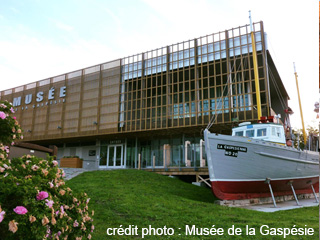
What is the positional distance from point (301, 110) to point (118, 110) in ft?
52.9

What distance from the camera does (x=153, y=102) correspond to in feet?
82.0

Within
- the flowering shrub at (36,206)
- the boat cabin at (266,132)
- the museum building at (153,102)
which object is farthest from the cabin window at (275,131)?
the flowering shrub at (36,206)

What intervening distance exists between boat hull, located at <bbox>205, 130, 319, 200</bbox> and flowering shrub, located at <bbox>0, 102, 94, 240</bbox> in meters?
9.45

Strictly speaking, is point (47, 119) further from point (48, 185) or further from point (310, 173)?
point (48, 185)

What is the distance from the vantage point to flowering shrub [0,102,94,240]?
9.07 feet

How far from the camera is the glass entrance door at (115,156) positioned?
89.4 feet

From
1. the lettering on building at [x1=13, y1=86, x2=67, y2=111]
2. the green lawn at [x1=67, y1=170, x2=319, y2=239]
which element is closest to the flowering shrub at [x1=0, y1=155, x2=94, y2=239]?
the green lawn at [x1=67, y1=170, x2=319, y2=239]

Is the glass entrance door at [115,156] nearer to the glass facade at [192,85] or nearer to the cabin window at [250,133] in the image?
the glass facade at [192,85]

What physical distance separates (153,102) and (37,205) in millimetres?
22244

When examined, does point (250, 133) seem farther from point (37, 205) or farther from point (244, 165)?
point (37, 205)

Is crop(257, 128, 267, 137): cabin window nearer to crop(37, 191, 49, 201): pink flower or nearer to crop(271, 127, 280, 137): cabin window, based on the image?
crop(271, 127, 280, 137): cabin window

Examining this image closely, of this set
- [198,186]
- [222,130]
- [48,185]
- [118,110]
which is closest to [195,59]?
[222,130]

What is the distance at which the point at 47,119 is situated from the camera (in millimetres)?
31016

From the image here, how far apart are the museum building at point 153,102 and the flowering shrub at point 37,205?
15.7 meters
